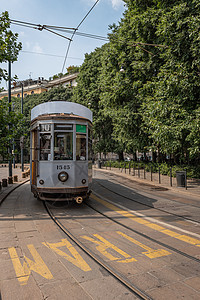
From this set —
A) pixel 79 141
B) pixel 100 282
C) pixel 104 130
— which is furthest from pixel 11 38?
pixel 104 130

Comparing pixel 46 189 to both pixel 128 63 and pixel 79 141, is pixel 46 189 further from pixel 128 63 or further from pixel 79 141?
pixel 128 63

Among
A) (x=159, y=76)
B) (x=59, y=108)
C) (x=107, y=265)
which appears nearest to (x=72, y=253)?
(x=107, y=265)

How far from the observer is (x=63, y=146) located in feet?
26.4

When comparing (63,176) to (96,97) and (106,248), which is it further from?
(96,97)

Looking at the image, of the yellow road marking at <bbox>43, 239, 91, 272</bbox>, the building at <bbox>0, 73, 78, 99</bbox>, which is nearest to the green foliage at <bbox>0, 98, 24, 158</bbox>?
the yellow road marking at <bbox>43, 239, 91, 272</bbox>

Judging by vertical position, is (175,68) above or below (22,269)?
above

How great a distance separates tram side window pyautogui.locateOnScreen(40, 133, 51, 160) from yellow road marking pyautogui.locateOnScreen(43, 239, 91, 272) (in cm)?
350

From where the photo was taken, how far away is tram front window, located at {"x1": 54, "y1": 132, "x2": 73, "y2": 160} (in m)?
7.99

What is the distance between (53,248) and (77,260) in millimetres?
753

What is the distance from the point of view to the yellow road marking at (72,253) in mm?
4031

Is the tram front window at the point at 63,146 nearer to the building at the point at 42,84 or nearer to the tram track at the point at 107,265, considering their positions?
the tram track at the point at 107,265

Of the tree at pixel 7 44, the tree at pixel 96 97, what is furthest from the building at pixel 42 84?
the tree at pixel 7 44

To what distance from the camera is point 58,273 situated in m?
3.79

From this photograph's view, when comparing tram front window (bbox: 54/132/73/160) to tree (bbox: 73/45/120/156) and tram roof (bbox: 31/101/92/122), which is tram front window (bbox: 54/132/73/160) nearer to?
tram roof (bbox: 31/101/92/122)
